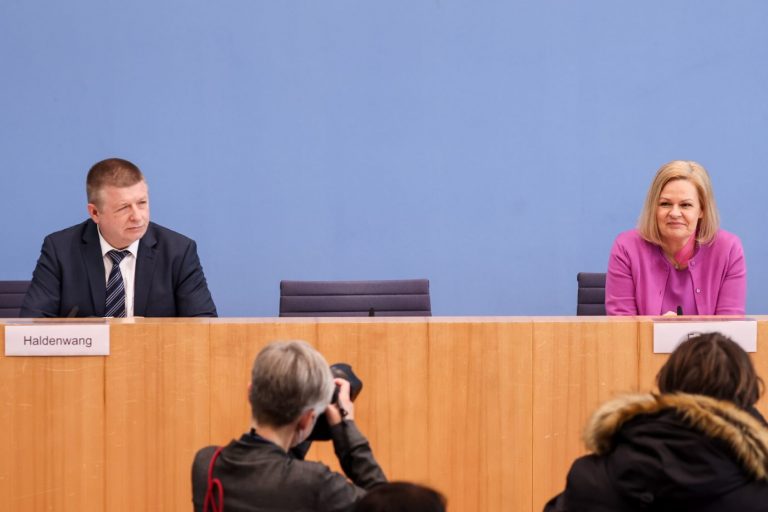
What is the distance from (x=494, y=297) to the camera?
5133mm

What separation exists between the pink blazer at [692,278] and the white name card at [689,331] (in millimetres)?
874

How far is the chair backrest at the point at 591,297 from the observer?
420 centimetres

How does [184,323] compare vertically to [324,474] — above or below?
above

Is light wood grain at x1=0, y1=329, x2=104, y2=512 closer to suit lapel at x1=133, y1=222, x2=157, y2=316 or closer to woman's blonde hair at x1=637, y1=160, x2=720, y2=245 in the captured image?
suit lapel at x1=133, y1=222, x2=157, y2=316

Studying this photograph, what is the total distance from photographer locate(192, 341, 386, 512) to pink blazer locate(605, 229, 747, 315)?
192 centimetres

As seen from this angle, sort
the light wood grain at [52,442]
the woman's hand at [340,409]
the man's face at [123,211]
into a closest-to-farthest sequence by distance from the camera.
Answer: the woman's hand at [340,409] < the light wood grain at [52,442] < the man's face at [123,211]

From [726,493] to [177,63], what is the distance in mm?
3870

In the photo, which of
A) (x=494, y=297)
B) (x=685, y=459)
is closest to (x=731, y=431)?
(x=685, y=459)

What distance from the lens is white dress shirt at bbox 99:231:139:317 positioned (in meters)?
3.50

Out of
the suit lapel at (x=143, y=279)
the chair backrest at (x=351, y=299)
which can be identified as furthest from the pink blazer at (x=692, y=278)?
the suit lapel at (x=143, y=279)

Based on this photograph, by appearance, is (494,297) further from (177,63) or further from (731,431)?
(731,431)

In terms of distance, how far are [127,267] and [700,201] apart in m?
2.07

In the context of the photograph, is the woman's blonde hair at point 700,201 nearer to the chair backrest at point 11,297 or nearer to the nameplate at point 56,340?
the nameplate at point 56,340

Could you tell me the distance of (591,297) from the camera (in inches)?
166
